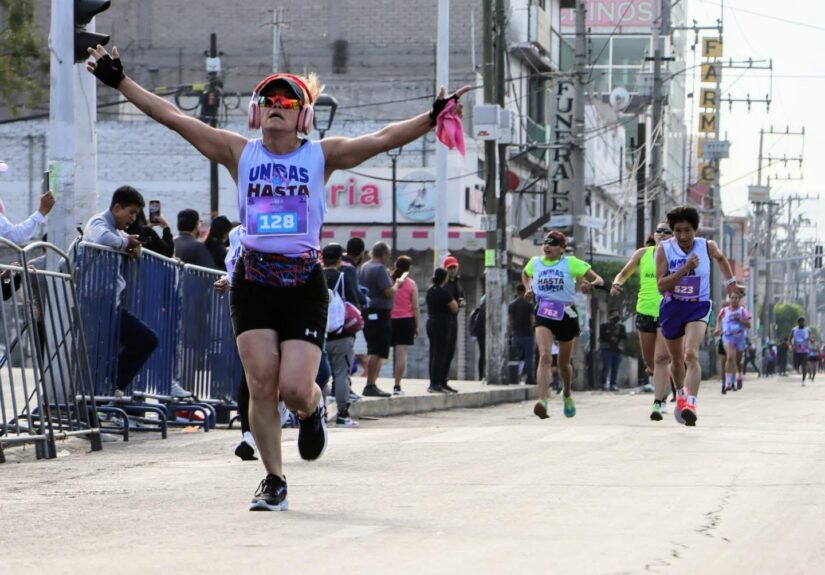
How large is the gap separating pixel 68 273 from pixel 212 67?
2700 centimetres

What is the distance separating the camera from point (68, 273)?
12242mm

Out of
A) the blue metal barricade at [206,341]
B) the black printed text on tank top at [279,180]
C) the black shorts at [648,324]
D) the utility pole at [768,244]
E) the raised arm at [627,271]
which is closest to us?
the black printed text on tank top at [279,180]

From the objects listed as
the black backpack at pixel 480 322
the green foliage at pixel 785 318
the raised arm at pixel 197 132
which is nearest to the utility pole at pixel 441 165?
the black backpack at pixel 480 322

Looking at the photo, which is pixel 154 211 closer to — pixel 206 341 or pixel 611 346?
pixel 206 341

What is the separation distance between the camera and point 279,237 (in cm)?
773

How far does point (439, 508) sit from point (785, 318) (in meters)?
138

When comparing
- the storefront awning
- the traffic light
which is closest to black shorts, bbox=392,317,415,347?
the traffic light

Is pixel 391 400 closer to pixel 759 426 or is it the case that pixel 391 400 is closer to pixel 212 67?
pixel 759 426

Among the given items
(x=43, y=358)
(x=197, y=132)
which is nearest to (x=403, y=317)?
(x=43, y=358)

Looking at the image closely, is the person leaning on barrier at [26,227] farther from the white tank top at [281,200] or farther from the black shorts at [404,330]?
the black shorts at [404,330]

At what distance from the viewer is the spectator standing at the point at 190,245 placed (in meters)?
15.6

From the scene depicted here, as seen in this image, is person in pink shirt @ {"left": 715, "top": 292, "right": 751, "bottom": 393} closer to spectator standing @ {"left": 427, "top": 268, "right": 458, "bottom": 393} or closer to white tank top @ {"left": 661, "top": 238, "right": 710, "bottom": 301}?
spectator standing @ {"left": 427, "top": 268, "right": 458, "bottom": 393}

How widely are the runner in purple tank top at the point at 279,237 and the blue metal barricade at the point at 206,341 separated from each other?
702 centimetres

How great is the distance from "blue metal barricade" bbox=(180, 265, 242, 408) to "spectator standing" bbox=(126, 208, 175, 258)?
34 centimetres
